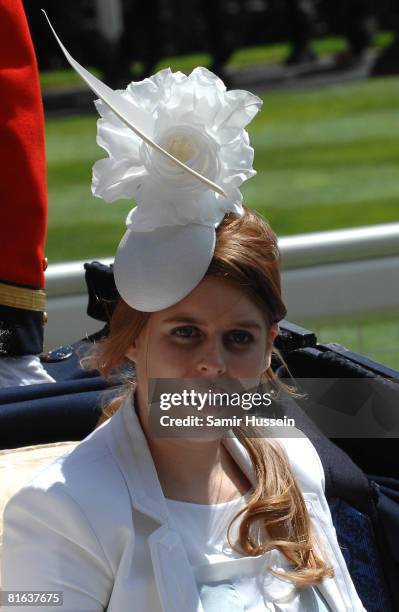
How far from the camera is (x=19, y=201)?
2.40 meters

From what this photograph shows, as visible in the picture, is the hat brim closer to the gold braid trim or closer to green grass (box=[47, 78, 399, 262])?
the gold braid trim

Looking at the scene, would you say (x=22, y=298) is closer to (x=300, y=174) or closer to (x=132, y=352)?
(x=132, y=352)

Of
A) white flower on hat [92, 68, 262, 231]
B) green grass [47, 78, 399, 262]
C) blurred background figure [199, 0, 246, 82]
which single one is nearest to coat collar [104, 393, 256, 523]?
white flower on hat [92, 68, 262, 231]

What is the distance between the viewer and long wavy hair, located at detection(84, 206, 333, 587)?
168 centimetres

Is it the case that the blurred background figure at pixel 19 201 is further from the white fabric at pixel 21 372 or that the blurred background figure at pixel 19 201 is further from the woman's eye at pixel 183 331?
the woman's eye at pixel 183 331

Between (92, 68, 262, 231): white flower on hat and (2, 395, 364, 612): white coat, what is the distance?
0.34 m

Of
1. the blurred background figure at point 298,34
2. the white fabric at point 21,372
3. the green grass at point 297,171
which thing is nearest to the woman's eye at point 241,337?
the white fabric at point 21,372

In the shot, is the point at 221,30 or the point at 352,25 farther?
the point at 352,25

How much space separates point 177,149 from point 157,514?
48 centimetres

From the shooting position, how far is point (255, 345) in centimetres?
171

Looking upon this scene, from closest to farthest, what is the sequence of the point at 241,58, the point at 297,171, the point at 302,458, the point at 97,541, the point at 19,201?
the point at 97,541 < the point at 302,458 < the point at 19,201 < the point at 297,171 < the point at 241,58

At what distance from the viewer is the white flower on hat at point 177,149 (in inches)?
64.5

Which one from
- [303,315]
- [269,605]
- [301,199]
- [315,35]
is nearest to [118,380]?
[269,605]

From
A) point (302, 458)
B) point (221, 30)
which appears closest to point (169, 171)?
point (302, 458)
